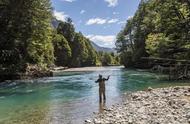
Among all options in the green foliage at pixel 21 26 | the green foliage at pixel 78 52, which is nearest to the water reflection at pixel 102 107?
the green foliage at pixel 21 26

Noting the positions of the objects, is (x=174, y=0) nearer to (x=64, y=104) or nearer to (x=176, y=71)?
(x=176, y=71)

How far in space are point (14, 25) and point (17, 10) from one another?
2868mm

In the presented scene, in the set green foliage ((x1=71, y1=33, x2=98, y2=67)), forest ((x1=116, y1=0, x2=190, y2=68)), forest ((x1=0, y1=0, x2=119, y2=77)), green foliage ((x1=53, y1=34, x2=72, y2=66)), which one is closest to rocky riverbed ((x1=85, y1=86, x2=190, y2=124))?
forest ((x1=116, y1=0, x2=190, y2=68))

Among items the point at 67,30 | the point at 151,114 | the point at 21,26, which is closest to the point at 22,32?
the point at 21,26

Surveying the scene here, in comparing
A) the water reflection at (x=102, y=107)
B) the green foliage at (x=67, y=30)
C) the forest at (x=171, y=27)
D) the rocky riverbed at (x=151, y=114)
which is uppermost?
the green foliage at (x=67, y=30)

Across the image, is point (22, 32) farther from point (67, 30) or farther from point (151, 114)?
point (67, 30)

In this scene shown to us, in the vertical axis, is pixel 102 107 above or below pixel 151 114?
below

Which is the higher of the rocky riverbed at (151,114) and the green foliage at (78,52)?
the green foliage at (78,52)

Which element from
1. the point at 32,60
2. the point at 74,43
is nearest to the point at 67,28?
the point at 74,43

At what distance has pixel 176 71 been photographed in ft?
151

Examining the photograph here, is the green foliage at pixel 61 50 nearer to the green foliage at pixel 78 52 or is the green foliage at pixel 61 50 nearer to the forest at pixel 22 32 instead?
the green foliage at pixel 78 52

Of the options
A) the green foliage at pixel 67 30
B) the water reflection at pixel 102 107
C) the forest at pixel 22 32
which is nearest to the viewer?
the water reflection at pixel 102 107

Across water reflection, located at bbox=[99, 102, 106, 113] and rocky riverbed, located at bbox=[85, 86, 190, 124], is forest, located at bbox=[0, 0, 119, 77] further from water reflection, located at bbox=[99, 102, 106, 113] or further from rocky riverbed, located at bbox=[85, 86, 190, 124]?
rocky riverbed, located at bbox=[85, 86, 190, 124]

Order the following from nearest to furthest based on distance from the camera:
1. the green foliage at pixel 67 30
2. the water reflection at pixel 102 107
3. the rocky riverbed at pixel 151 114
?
the rocky riverbed at pixel 151 114, the water reflection at pixel 102 107, the green foliage at pixel 67 30
